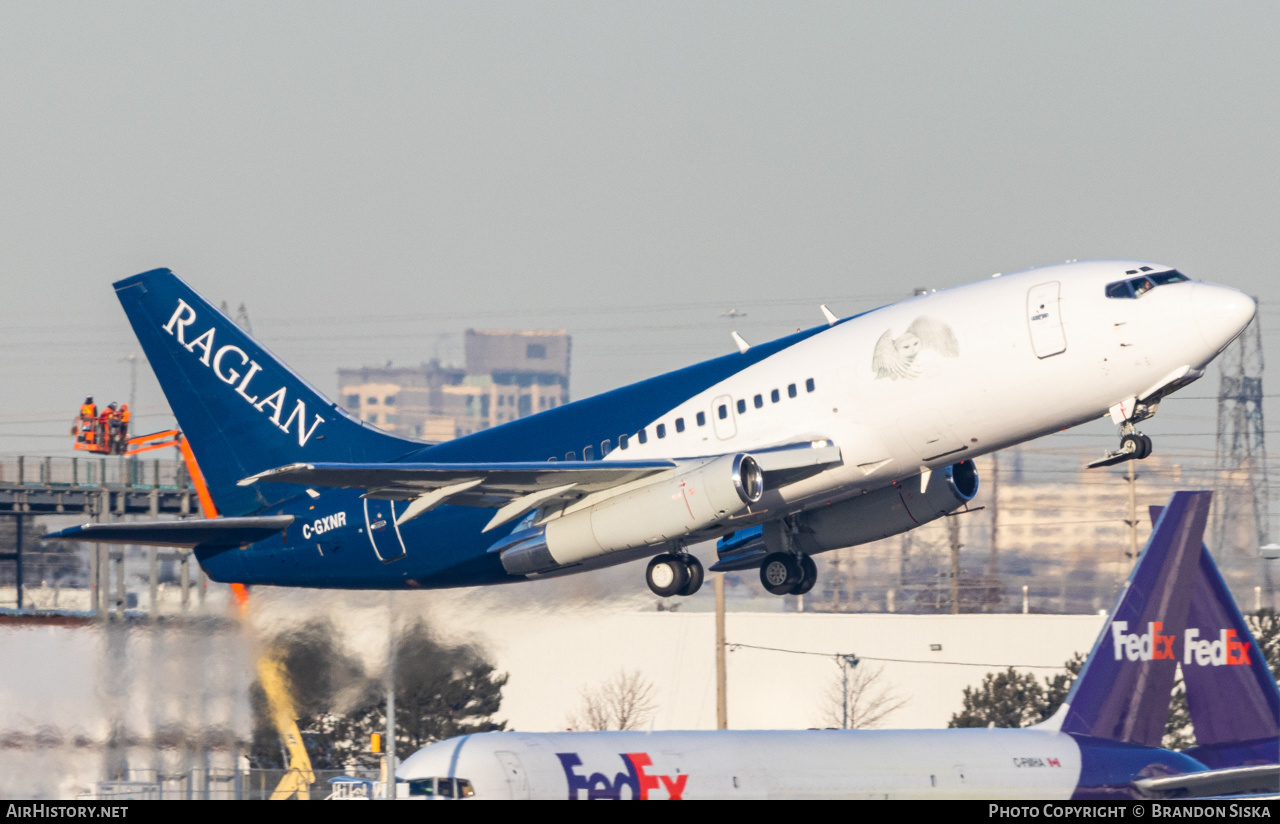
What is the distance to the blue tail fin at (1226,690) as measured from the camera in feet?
109

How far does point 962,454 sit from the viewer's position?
3128 centimetres

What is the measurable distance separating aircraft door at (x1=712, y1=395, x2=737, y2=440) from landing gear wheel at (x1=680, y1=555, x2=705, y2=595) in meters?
2.87

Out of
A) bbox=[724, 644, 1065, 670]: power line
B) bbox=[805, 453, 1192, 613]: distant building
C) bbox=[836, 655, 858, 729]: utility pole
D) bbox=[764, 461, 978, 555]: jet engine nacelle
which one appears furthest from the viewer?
bbox=[805, 453, 1192, 613]: distant building

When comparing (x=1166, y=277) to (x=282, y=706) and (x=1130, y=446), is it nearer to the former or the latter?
(x=1130, y=446)

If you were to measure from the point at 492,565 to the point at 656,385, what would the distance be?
17.2 feet

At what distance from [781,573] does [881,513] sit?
8.12ft

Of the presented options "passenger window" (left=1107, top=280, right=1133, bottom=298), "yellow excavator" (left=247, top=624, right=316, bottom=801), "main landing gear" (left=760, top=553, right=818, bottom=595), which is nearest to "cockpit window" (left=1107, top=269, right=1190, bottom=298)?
"passenger window" (left=1107, top=280, right=1133, bottom=298)

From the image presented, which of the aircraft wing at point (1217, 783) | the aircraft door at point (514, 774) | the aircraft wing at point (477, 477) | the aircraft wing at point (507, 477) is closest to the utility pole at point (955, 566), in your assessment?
the aircraft wing at point (1217, 783)

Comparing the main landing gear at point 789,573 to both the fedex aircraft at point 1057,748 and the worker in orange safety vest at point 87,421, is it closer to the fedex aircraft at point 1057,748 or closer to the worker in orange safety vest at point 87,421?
the fedex aircraft at point 1057,748

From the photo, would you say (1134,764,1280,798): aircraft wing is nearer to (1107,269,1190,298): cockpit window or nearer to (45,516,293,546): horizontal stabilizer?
(1107,269,1190,298): cockpit window

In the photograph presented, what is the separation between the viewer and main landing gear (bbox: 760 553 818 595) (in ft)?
117

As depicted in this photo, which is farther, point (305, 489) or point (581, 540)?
point (305, 489)

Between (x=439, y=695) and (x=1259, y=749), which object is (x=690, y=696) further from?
(x=1259, y=749)

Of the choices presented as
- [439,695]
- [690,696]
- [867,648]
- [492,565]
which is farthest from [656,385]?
[867,648]
